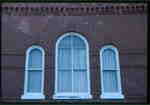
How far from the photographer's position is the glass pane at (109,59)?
967 centimetres

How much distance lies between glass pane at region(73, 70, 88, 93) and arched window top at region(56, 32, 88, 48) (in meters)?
0.86

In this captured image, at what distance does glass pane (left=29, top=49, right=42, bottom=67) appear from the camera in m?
9.69

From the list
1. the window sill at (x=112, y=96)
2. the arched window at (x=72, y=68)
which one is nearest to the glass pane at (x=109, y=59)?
the arched window at (x=72, y=68)

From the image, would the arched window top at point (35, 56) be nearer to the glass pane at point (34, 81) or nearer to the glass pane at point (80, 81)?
the glass pane at point (34, 81)

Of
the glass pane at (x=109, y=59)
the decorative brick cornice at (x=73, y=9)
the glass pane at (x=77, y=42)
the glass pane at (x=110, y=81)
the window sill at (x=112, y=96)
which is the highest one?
the decorative brick cornice at (x=73, y=9)

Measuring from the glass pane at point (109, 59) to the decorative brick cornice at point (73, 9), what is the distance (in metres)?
1.29

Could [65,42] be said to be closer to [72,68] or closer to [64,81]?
[72,68]

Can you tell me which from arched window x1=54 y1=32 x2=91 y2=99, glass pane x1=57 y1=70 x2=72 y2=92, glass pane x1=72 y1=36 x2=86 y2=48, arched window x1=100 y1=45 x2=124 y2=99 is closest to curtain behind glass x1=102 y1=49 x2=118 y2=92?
arched window x1=100 y1=45 x2=124 y2=99

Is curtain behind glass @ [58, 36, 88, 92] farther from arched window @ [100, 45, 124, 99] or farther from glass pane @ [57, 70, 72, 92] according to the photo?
arched window @ [100, 45, 124, 99]

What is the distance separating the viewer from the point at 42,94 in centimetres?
941

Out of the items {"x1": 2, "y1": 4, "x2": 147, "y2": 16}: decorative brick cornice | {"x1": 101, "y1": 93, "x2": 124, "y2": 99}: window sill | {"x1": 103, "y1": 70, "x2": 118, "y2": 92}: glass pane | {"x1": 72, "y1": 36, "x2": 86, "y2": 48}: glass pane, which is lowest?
{"x1": 101, "y1": 93, "x2": 124, "y2": 99}: window sill

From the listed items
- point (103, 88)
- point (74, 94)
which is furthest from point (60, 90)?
point (103, 88)

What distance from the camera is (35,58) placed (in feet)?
32.0

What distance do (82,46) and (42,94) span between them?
1.97 meters
